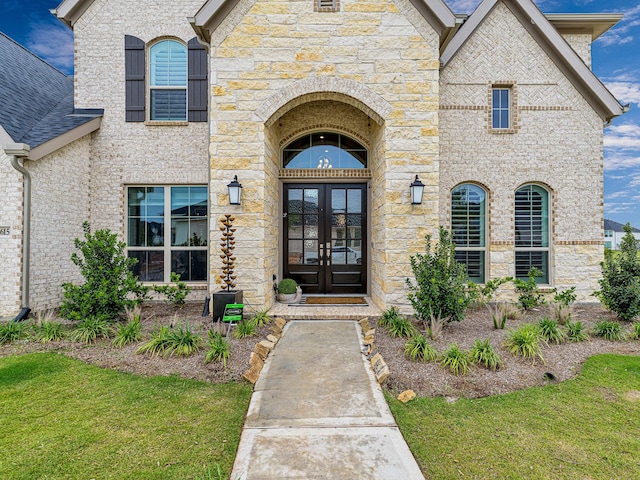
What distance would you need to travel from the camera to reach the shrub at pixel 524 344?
4.41 metres

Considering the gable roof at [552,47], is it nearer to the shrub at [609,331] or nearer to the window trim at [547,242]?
the window trim at [547,242]

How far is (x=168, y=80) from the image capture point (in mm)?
8133

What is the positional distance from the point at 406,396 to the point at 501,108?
7581 mm

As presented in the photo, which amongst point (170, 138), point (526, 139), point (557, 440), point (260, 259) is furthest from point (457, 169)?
point (170, 138)

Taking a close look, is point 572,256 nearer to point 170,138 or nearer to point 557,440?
point 557,440

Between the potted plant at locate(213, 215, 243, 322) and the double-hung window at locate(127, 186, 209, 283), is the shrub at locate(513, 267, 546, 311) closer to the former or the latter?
the potted plant at locate(213, 215, 243, 322)

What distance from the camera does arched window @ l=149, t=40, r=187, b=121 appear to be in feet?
26.6

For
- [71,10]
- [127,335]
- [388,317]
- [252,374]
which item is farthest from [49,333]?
[71,10]

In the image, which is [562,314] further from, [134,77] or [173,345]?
[134,77]

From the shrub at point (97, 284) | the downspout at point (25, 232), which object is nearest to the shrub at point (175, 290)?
the shrub at point (97, 284)

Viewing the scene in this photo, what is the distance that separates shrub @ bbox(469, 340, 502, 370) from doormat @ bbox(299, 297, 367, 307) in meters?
2.84

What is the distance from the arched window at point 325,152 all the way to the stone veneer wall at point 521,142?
2.11 metres

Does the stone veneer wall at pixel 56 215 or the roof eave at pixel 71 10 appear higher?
the roof eave at pixel 71 10

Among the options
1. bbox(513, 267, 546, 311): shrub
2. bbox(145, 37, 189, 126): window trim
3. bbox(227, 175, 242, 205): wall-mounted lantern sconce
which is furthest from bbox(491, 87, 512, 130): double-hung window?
bbox(145, 37, 189, 126): window trim
